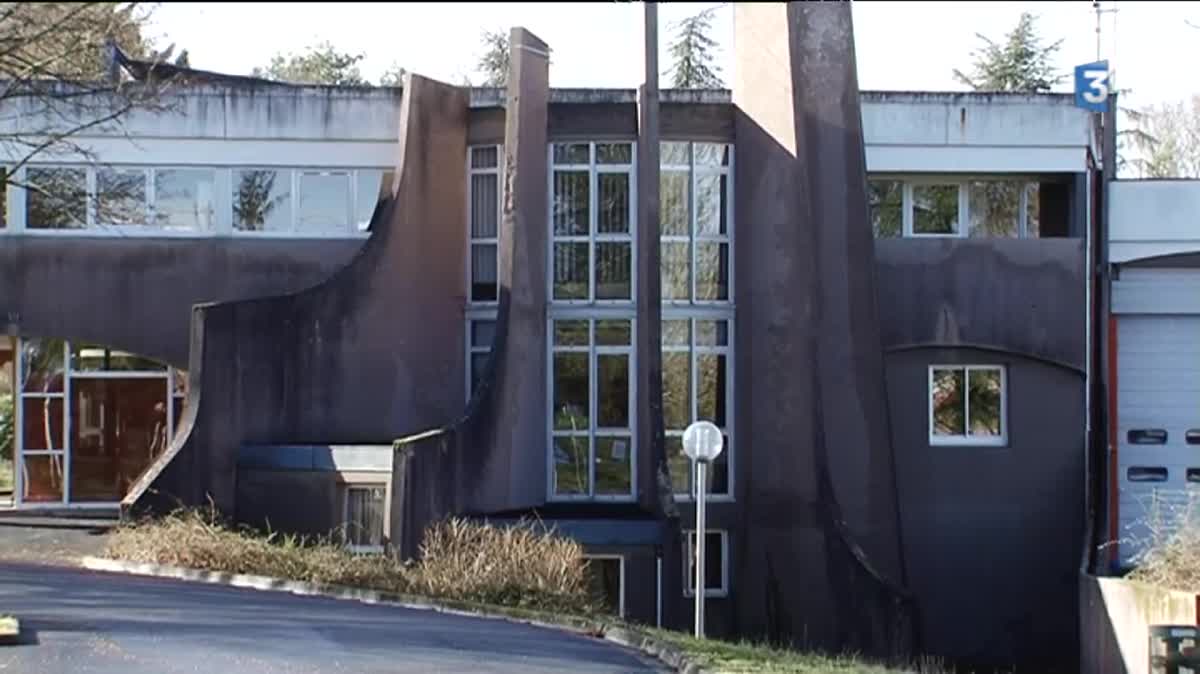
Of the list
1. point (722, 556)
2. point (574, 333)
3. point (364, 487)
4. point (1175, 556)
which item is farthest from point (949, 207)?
point (364, 487)

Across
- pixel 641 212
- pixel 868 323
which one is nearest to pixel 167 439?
pixel 641 212

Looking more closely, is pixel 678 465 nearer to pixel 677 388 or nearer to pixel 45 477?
pixel 677 388

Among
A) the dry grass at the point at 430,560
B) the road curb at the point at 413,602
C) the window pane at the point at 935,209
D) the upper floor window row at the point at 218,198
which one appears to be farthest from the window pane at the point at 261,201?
the window pane at the point at 935,209

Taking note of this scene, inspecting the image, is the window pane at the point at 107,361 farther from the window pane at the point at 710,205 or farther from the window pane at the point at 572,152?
the window pane at the point at 710,205

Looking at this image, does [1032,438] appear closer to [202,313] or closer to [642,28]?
[642,28]

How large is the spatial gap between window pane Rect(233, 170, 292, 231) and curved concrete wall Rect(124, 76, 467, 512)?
2757 millimetres

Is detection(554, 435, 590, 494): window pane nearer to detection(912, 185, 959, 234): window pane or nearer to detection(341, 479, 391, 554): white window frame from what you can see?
detection(341, 479, 391, 554): white window frame

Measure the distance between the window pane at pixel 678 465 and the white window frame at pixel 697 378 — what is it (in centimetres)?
4

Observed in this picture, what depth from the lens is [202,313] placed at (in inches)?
889

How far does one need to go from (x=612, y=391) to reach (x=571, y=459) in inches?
45.7

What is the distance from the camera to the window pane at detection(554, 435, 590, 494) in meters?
24.8

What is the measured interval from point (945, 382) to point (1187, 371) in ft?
13.3

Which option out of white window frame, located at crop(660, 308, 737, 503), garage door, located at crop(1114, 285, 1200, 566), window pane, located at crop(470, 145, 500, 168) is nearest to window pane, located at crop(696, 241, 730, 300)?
white window frame, located at crop(660, 308, 737, 503)

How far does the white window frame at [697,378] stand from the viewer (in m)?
25.0
